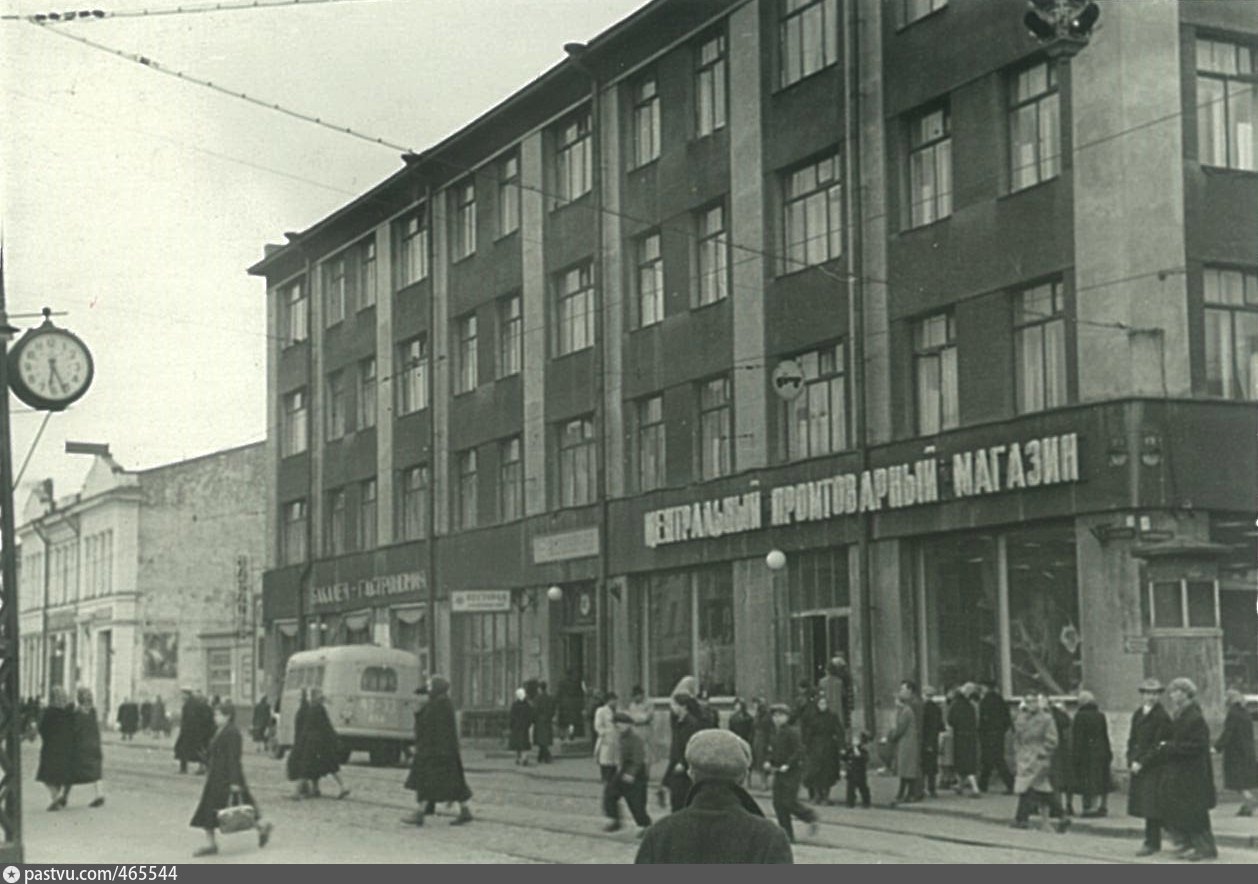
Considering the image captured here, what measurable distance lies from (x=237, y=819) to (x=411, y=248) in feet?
57.1

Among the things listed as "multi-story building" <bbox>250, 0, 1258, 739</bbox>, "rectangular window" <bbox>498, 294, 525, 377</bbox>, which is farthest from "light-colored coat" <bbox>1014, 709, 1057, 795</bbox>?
"rectangular window" <bbox>498, 294, 525, 377</bbox>

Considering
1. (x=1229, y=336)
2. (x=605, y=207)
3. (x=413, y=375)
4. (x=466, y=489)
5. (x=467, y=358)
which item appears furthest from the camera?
(x=466, y=489)

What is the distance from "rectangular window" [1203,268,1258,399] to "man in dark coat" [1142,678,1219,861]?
763cm

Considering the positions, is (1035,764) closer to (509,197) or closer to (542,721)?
(542,721)

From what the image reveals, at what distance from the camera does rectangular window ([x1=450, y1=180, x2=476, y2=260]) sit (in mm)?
34500

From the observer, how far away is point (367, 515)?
3158 centimetres

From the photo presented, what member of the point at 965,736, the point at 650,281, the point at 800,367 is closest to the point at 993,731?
the point at 965,736

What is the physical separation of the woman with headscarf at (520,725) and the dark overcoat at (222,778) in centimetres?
1613

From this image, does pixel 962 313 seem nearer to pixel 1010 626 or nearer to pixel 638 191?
pixel 1010 626

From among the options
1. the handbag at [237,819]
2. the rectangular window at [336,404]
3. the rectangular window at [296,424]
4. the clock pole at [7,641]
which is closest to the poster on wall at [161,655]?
the rectangular window at [296,424]

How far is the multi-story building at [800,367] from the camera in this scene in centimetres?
2403

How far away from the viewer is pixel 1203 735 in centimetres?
1736

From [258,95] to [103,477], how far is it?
7523 mm

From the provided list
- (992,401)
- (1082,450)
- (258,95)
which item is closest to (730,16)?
(992,401)
